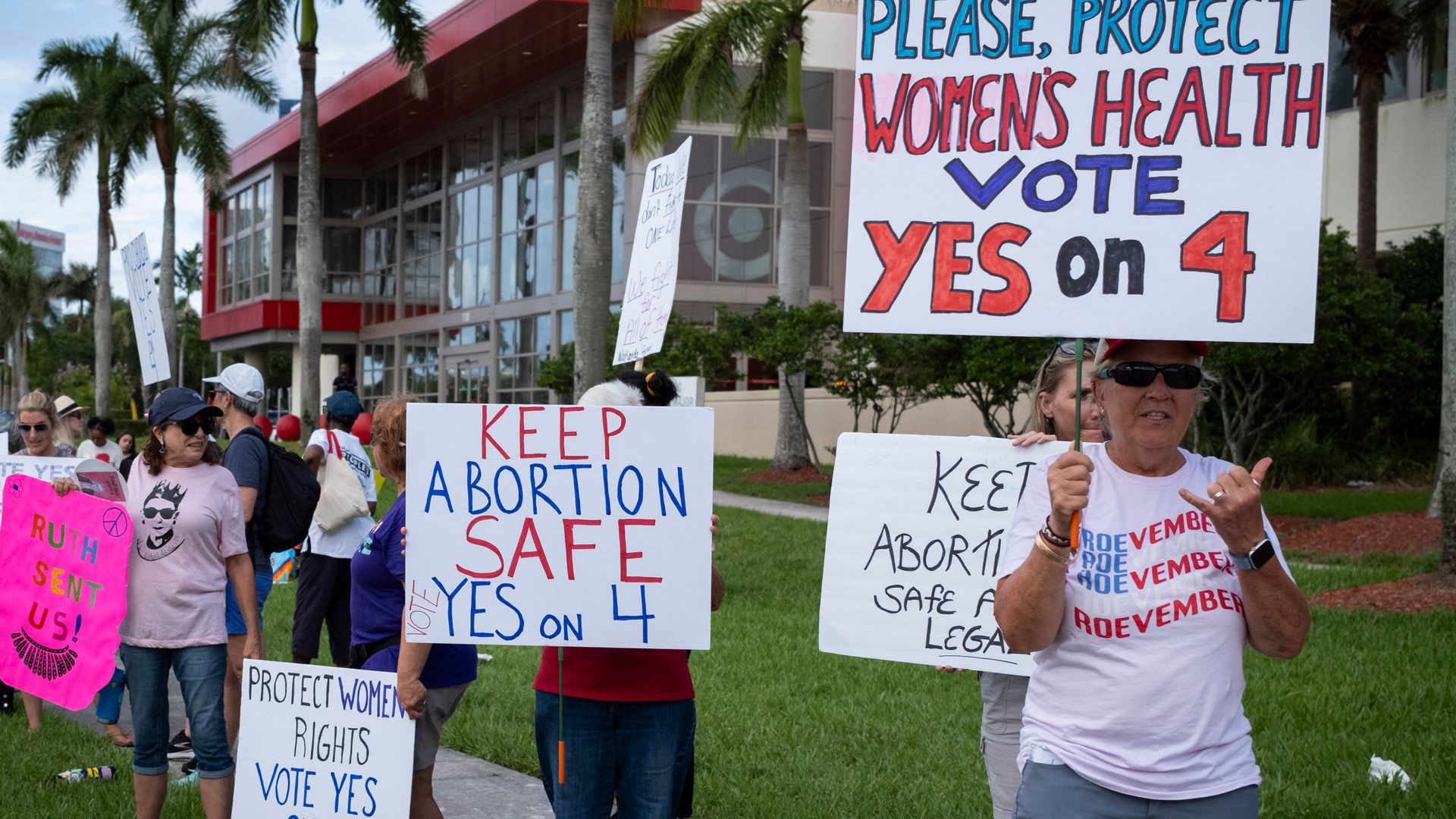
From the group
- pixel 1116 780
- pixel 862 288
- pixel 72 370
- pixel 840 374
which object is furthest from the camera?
pixel 72 370

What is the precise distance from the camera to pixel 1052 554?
8.46 ft

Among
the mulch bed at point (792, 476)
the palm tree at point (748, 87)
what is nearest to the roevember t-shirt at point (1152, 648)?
the palm tree at point (748, 87)

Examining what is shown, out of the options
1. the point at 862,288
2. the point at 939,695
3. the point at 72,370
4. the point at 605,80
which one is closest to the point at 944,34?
the point at 862,288

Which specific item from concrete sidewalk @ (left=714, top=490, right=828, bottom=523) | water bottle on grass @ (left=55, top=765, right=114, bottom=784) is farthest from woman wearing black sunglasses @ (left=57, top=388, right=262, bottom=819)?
concrete sidewalk @ (left=714, top=490, right=828, bottom=523)

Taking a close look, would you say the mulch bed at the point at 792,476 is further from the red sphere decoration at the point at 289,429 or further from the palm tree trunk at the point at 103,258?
the palm tree trunk at the point at 103,258

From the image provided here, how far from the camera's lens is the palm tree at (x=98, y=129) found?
37.2 m

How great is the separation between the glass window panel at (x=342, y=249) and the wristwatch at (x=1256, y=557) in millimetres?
47310

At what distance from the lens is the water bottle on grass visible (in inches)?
250

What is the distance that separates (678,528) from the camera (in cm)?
373

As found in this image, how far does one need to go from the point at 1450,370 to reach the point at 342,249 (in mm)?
42099

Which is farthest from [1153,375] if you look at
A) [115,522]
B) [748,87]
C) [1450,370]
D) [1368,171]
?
[1368,171]

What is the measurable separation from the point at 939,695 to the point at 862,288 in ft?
16.3

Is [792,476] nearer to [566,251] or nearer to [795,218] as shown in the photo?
[795,218]

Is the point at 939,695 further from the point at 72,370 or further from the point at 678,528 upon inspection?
the point at 72,370
